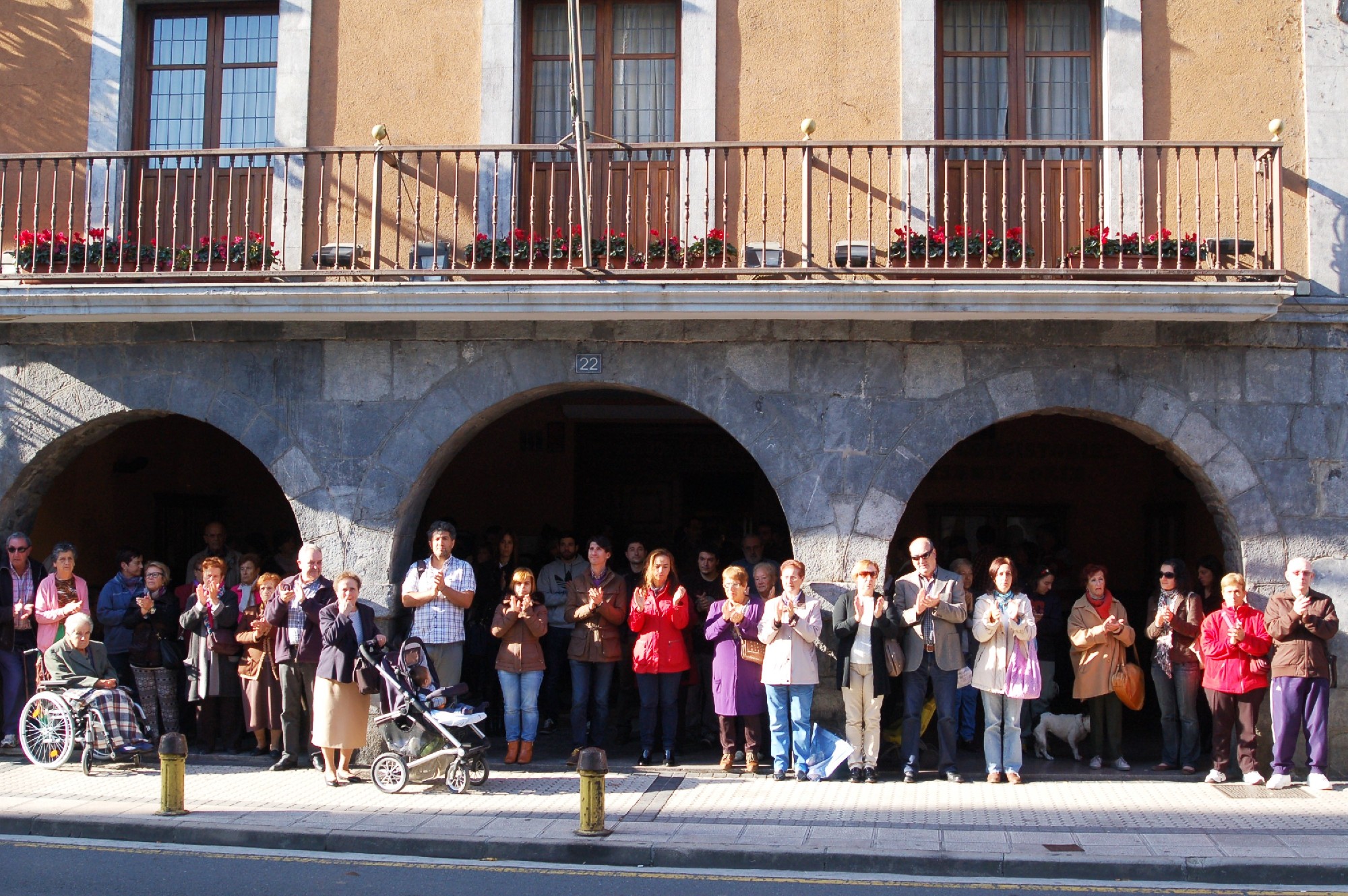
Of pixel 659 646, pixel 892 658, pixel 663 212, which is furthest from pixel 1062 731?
pixel 663 212

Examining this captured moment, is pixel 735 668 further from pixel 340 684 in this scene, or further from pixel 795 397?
pixel 340 684

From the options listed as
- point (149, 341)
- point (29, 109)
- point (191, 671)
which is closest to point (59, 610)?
point (191, 671)

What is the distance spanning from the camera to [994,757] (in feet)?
31.1

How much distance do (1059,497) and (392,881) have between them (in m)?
9.93

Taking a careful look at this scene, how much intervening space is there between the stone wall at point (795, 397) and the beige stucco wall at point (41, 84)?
1686mm

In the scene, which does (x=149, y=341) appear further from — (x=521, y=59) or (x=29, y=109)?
(x=521, y=59)

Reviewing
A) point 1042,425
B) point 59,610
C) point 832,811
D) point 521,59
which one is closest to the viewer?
point 832,811

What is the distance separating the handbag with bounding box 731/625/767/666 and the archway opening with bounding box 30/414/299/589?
4.88 m

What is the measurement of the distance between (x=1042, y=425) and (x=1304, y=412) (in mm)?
4694

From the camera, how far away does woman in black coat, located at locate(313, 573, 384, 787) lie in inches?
361

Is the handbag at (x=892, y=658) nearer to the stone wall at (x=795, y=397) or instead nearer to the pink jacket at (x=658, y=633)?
the stone wall at (x=795, y=397)

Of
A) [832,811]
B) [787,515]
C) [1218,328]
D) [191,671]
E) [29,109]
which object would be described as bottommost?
[832,811]

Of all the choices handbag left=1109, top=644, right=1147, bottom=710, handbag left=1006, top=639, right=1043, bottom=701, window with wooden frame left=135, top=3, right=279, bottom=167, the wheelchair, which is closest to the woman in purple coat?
handbag left=1006, top=639, right=1043, bottom=701

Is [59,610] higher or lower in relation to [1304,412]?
lower
